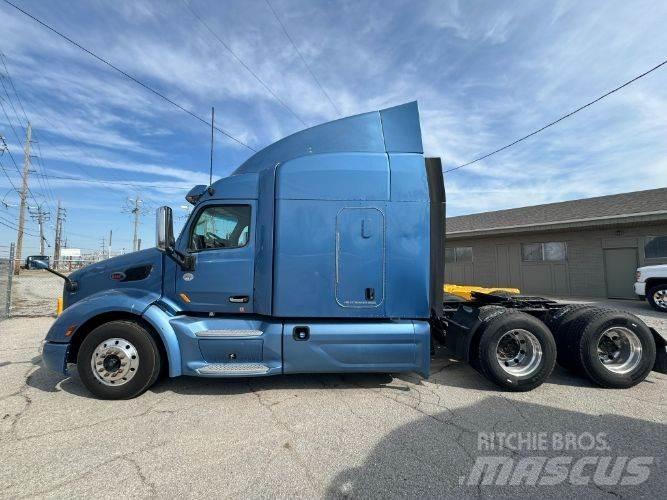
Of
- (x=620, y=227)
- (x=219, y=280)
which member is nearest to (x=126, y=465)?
(x=219, y=280)

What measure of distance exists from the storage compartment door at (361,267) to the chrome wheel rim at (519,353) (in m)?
1.66

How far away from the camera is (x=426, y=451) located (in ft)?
9.29

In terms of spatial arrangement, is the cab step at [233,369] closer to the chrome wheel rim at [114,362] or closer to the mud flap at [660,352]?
the chrome wheel rim at [114,362]

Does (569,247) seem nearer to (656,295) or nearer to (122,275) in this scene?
(656,295)

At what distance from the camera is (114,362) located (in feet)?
12.6

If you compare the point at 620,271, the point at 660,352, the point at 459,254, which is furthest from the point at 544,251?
the point at 660,352

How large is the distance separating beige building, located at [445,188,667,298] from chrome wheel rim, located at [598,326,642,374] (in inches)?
412

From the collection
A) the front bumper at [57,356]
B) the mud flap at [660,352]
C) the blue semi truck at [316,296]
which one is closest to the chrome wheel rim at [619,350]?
the blue semi truck at [316,296]

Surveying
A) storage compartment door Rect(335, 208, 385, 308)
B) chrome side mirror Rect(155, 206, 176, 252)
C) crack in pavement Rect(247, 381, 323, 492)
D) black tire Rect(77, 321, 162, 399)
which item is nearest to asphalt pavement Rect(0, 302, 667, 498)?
crack in pavement Rect(247, 381, 323, 492)

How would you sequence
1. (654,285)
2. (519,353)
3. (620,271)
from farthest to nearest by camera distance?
(620,271) < (654,285) < (519,353)

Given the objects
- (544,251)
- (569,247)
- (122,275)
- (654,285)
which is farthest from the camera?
(544,251)

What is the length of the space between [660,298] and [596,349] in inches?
360

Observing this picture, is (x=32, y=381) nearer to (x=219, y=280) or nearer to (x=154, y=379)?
(x=154, y=379)

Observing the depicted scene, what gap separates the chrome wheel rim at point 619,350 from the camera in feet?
13.8
